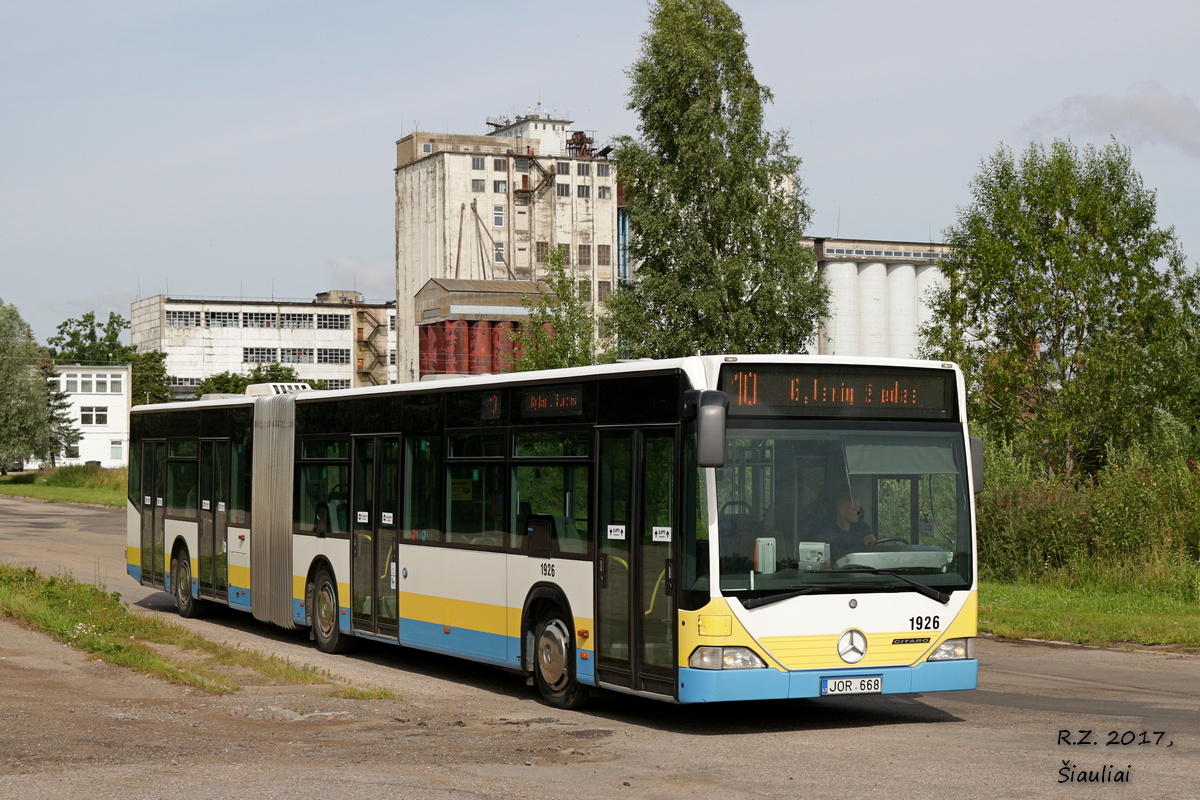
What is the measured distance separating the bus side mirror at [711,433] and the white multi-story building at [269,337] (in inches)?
5877

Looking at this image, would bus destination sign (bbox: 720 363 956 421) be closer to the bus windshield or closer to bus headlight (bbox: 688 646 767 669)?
the bus windshield

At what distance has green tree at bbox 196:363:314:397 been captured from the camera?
13925 centimetres

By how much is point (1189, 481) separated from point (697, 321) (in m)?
22.7

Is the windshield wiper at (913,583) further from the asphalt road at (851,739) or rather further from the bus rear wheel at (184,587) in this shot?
the bus rear wheel at (184,587)

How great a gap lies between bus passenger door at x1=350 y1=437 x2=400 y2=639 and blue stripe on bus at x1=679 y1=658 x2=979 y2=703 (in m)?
5.59

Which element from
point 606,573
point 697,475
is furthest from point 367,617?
point 697,475

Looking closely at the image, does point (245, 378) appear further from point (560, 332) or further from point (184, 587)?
point (184, 587)

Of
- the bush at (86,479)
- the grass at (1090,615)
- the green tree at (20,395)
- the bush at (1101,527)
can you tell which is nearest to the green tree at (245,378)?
the green tree at (20,395)

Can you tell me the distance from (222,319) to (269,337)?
5221 millimetres

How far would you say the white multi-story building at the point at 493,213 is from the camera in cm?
12656

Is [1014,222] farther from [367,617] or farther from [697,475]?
[697,475]

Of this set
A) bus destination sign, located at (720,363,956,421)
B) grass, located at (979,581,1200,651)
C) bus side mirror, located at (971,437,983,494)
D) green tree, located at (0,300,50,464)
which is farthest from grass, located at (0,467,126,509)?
bus side mirror, located at (971,437,983,494)

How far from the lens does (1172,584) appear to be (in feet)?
72.0

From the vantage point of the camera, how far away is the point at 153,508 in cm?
2277
